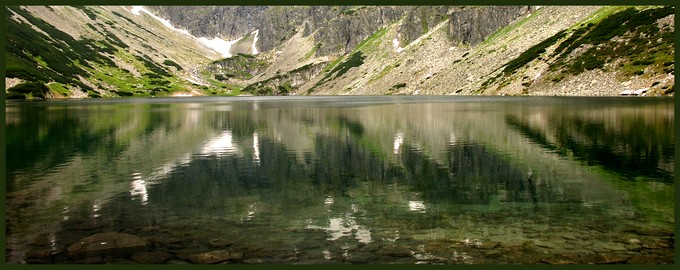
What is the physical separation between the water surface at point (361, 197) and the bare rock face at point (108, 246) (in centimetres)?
49

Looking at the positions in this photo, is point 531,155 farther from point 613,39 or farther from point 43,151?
point 613,39

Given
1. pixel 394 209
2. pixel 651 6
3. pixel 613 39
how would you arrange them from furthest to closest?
pixel 651 6, pixel 613 39, pixel 394 209

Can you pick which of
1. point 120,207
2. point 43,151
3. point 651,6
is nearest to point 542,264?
point 120,207

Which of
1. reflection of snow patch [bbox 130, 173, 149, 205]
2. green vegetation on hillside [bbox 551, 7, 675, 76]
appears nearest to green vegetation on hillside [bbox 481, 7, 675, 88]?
green vegetation on hillside [bbox 551, 7, 675, 76]

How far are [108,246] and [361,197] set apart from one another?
1306 cm

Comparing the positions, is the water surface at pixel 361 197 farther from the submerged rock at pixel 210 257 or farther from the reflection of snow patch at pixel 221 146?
the submerged rock at pixel 210 257

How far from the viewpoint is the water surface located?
1809 centimetres

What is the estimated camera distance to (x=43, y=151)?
Result: 46.4m

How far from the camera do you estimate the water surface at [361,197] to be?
1809 cm

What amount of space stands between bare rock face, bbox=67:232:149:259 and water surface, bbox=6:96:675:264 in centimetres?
49

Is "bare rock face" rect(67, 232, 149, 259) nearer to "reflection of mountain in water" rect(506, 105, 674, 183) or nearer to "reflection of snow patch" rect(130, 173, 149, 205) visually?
"reflection of snow patch" rect(130, 173, 149, 205)

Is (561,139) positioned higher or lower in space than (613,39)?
lower

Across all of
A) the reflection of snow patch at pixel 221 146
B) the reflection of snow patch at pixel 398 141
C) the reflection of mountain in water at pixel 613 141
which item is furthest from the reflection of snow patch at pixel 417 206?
the reflection of snow patch at pixel 221 146

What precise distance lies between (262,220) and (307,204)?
12.1 ft
